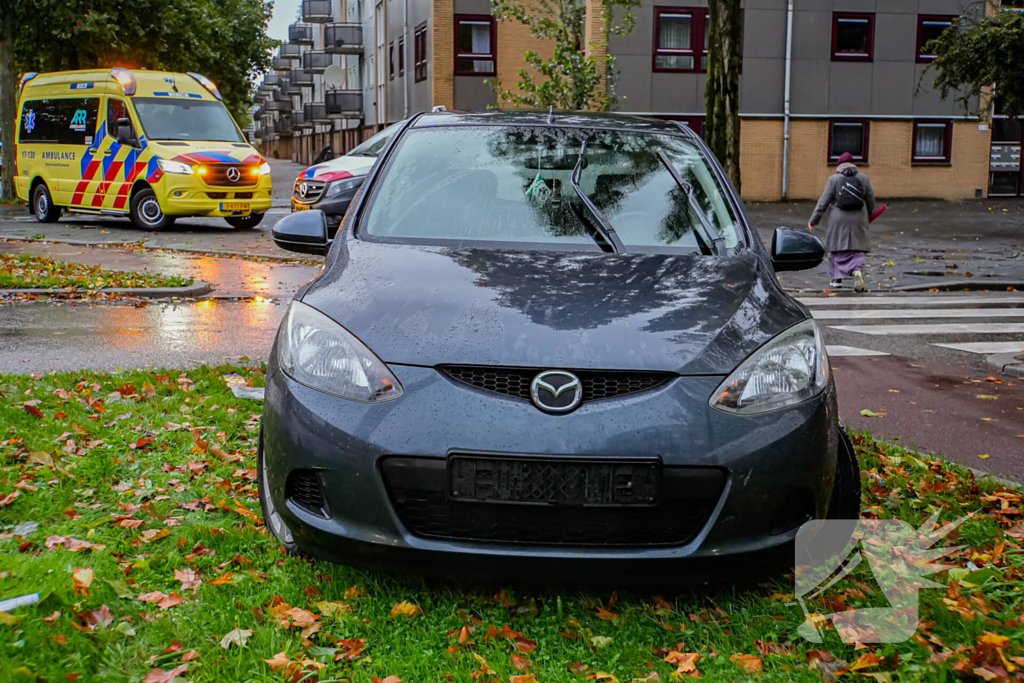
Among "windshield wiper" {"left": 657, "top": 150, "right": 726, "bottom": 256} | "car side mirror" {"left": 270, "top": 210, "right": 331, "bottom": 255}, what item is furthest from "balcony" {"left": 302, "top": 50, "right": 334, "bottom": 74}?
"windshield wiper" {"left": 657, "top": 150, "right": 726, "bottom": 256}

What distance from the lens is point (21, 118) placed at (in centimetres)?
2297

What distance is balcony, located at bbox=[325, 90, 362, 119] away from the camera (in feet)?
163

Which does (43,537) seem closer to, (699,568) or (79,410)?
(79,410)

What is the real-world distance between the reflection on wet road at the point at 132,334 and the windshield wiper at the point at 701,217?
411 cm

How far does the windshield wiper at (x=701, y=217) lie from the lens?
4086 millimetres

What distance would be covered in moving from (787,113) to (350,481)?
3221 centimetres

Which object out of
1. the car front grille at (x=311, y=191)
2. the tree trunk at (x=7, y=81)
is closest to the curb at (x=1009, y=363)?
the car front grille at (x=311, y=191)

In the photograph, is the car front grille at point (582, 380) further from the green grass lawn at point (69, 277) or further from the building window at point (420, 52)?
the building window at point (420, 52)

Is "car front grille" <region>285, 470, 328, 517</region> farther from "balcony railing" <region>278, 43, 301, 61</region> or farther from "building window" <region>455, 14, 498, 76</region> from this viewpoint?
"balcony railing" <region>278, 43, 301, 61</region>

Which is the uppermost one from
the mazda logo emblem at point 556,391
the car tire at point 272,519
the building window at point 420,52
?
the building window at point 420,52

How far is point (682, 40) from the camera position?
33.2 metres

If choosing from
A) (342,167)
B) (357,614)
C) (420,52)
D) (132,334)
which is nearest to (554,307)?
(357,614)

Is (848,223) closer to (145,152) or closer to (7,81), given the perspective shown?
(145,152)

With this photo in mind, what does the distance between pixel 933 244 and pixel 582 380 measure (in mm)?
19528
